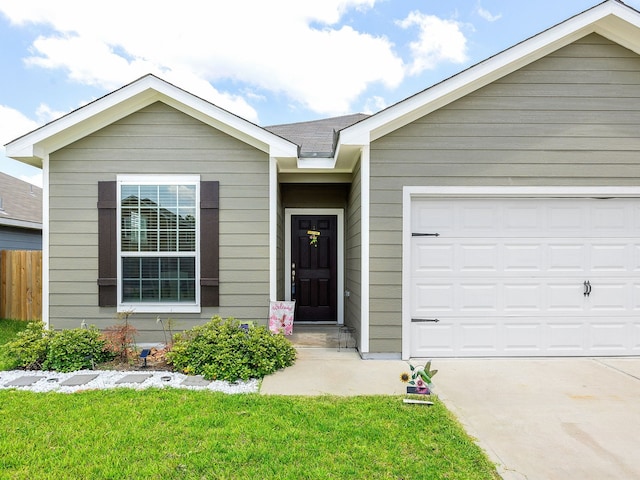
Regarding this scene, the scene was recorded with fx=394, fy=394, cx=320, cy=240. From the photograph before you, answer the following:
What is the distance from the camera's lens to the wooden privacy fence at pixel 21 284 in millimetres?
7559

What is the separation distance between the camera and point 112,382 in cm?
399

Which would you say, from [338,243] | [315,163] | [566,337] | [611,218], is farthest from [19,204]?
[611,218]

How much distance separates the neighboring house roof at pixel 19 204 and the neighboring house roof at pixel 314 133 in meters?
6.73

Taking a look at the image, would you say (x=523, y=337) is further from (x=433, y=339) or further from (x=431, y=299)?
(x=431, y=299)

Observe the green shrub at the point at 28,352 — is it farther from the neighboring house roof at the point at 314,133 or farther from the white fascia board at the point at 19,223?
the white fascia board at the point at 19,223

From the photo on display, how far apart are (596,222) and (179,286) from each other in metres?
5.42

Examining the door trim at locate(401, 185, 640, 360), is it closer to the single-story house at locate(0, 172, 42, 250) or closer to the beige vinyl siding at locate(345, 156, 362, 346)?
the beige vinyl siding at locate(345, 156, 362, 346)

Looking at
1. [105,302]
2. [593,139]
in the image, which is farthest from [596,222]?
[105,302]

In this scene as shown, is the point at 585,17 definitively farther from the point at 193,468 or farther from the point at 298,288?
the point at 193,468

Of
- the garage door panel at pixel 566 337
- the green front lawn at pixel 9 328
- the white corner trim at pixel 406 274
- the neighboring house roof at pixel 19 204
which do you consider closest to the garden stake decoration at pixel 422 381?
the white corner trim at pixel 406 274

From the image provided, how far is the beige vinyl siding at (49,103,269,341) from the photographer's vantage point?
17.0 feet

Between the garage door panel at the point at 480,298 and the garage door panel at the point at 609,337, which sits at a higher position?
the garage door panel at the point at 480,298

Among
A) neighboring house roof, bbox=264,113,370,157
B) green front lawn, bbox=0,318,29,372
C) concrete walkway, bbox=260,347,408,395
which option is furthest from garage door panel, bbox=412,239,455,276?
green front lawn, bbox=0,318,29,372

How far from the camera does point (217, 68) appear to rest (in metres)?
15.4
